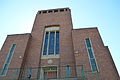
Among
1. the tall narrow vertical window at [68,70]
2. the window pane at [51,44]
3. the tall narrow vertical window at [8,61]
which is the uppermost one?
the window pane at [51,44]

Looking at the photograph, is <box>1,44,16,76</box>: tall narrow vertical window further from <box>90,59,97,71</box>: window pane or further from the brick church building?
<box>90,59,97,71</box>: window pane

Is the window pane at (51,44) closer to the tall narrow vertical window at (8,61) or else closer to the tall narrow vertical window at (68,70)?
the tall narrow vertical window at (68,70)

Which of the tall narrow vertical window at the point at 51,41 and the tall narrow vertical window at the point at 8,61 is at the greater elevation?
the tall narrow vertical window at the point at 51,41

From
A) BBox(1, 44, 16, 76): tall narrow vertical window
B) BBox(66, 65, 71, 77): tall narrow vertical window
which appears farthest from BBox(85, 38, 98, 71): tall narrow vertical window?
BBox(1, 44, 16, 76): tall narrow vertical window

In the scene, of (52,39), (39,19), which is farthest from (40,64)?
(39,19)

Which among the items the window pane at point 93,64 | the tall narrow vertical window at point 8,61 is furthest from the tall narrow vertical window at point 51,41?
the window pane at point 93,64

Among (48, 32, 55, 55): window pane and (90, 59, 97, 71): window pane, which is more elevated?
(48, 32, 55, 55): window pane

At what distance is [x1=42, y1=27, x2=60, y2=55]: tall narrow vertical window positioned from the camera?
14049 millimetres

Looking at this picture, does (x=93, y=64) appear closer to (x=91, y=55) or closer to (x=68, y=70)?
(x=91, y=55)

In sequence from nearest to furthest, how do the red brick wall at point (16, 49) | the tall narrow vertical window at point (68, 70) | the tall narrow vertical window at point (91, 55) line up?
the tall narrow vertical window at point (91, 55)
the tall narrow vertical window at point (68, 70)
the red brick wall at point (16, 49)

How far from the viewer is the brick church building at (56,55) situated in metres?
10.6

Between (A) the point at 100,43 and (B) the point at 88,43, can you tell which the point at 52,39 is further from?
(A) the point at 100,43

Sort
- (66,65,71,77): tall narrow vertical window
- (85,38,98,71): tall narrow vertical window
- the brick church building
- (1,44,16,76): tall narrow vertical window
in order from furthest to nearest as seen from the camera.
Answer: (1,44,16,76): tall narrow vertical window < (66,65,71,77): tall narrow vertical window < (85,38,98,71): tall narrow vertical window < the brick church building

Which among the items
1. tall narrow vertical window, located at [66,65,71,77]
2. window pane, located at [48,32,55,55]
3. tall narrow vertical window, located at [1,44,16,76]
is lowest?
tall narrow vertical window, located at [66,65,71,77]
